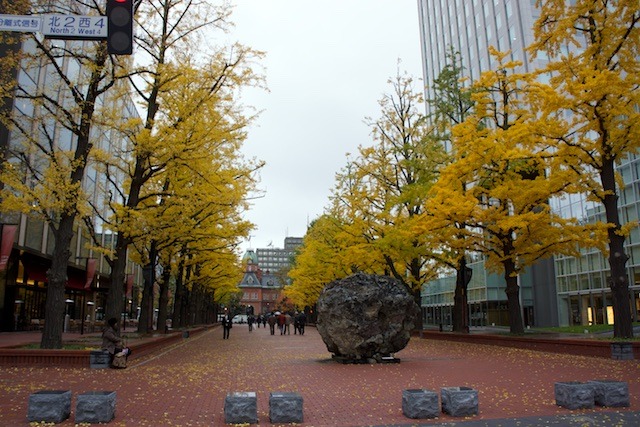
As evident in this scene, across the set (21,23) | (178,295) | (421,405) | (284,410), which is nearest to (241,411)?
(284,410)

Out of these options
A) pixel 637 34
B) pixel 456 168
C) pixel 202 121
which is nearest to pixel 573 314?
pixel 456 168

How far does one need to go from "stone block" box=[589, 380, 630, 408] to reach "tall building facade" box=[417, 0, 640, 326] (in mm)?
20371

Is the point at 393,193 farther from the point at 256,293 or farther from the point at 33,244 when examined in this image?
the point at 256,293

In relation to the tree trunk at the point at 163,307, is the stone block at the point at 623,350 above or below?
below

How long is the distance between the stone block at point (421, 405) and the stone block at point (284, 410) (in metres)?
1.59

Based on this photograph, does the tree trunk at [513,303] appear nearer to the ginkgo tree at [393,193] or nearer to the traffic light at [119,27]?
the ginkgo tree at [393,193]

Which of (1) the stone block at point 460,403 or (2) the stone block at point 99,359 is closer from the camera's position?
(1) the stone block at point 460,403

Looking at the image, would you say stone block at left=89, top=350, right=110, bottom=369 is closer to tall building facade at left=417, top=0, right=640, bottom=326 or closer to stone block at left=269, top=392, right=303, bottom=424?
stone block at left=269, top=392, right=303, bottom=424

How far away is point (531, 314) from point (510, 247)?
72.5 ft

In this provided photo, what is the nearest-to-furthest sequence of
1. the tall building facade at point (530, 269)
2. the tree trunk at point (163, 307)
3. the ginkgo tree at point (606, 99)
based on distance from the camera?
the ginkgo tree at point (606, 99) < the tree trunk at point (163, 307) < the tall building facade at point (530, 269)

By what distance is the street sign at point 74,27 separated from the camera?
678cm

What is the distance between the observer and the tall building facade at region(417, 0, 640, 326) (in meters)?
31.8

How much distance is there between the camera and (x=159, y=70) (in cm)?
1623

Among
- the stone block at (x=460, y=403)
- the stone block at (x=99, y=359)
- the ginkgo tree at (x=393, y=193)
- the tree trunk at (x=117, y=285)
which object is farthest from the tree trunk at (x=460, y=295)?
the stone block at (x=460, y=403)
